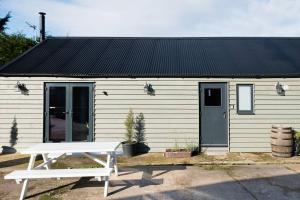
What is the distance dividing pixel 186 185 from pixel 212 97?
4659mm

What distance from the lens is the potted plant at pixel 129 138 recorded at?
32.6ft

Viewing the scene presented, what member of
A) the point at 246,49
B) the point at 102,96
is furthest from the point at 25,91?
the point at 246,49

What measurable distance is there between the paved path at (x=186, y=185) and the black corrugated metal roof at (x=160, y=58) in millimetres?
3650

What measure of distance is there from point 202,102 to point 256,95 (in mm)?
1720

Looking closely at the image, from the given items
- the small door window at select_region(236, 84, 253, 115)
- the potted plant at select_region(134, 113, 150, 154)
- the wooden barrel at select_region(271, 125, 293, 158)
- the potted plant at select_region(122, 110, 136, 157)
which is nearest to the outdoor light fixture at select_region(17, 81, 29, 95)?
the potted plant at select_region(122, 110, 136, 157)

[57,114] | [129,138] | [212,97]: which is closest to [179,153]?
[129,138]

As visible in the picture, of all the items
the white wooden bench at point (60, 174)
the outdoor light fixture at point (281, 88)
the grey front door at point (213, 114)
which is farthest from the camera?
the grey front door at point (213, 114)

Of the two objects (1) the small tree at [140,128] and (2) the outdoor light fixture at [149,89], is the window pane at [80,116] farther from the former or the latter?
(2) the outdoor light fixture at [149,89]

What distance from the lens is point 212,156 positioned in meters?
9.90

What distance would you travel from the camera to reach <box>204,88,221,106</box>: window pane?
1073 centimetres

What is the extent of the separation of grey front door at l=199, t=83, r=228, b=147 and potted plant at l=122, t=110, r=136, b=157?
7.34ft

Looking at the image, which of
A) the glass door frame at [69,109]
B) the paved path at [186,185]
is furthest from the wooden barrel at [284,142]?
the glass door frame at [69,109]

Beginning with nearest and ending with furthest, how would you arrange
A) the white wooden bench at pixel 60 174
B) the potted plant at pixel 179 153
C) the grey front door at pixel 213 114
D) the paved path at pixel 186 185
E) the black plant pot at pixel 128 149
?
the white wooden bench at pixel 60 174 < the paved path at pixel 186 185 < the potted plant at pixel 179 153 < the black plant pot at pixel 128 149 < the grey front door at pixel 213 114

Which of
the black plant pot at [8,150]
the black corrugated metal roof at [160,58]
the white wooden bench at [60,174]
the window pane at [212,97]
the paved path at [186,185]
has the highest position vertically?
the black corrugated metal roof at [160,58]
